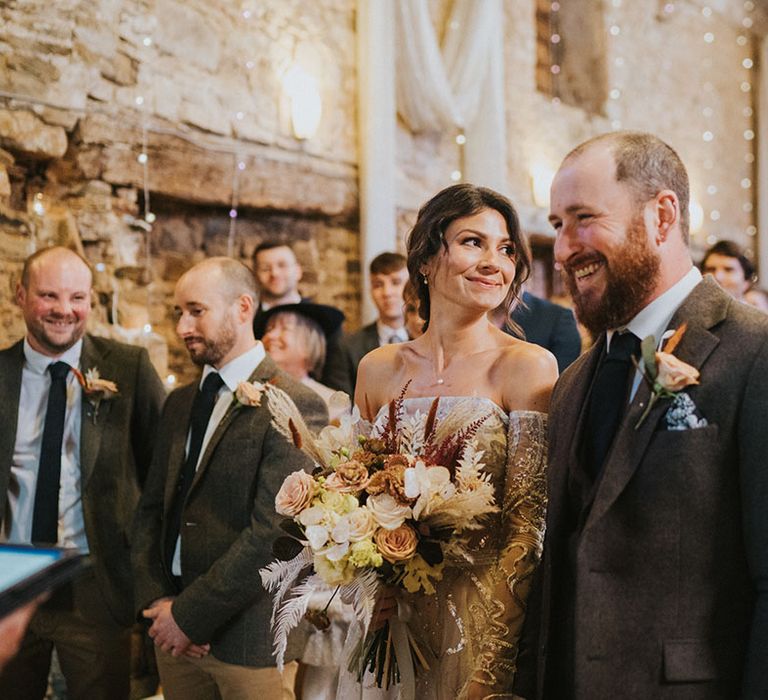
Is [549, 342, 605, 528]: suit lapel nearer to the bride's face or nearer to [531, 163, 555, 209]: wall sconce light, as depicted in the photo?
the bride's face

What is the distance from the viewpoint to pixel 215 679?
9.30 feet

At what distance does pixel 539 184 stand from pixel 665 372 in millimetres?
6630

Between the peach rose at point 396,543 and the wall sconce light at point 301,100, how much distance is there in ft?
14.3

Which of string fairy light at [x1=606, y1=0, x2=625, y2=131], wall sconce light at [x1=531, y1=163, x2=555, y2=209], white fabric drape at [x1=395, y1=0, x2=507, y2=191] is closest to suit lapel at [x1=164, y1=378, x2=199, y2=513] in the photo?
white fabric drape at [x1=395, y1=0, x2=507, y2=191]

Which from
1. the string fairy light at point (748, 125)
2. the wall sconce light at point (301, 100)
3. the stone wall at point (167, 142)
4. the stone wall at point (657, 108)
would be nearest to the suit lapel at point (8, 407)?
the stone wall at point (167, 142)

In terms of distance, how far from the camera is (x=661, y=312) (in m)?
1.69

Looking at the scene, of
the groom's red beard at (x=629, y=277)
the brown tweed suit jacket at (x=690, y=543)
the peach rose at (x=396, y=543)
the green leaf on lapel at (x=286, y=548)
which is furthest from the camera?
the green leaf on lapel at (x=286, y=548)

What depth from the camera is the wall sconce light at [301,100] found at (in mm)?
5730

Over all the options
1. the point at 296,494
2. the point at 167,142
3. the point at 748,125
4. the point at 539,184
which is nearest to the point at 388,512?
the point at 296,494

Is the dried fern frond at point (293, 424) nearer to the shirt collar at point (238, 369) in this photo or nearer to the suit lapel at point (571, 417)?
the suit lapel at point (571, 417)

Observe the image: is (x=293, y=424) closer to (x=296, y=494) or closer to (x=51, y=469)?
(x=296, y=494)

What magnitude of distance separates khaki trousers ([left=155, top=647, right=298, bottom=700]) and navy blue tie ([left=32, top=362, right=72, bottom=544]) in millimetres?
606

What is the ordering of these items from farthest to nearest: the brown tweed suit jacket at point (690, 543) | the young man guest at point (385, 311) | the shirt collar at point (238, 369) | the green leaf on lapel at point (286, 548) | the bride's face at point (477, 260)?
1. the young man guest at point (385, 311)
2. the shirt collar at point (238, 369)
3. the bride's face at point (477, 260)
4. the green leaf on lapel at point (286, 548)
5. the brown tweed suit jacket at point (690, 543)

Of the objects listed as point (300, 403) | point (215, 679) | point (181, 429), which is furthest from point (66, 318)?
point (215, 679)
